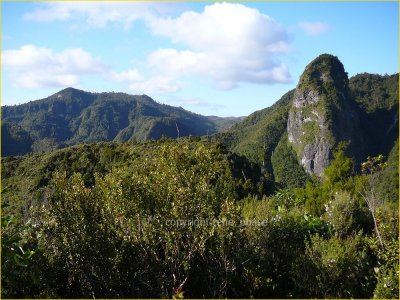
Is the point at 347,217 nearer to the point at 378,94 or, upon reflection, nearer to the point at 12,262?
the point at 12,262

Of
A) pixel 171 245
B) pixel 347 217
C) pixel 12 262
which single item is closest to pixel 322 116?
pixel 347 217

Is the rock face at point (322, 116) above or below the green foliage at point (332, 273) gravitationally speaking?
above

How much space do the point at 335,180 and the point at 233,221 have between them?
16.7m

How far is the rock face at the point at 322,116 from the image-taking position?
145m

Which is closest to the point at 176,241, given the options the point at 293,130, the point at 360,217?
the point at 360,217

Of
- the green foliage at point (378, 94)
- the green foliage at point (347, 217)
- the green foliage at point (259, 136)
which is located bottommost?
the green foliage at point (347, 217)

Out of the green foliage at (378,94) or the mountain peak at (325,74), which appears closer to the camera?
the mountain peak at (325,74)

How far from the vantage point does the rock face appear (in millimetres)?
144625

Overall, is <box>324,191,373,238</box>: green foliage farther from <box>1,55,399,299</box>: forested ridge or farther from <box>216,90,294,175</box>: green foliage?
<box>216,90,294,175</box>: green foliage

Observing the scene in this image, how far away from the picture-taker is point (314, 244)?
707 cm

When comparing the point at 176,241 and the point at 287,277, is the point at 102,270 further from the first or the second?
the point at 287,277

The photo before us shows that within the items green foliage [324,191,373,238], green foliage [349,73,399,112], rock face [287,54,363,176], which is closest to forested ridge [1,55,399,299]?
green foliage [324,191,373,238]

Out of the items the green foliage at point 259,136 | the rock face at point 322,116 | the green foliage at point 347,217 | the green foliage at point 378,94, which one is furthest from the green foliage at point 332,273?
the green foliage at point 378,94

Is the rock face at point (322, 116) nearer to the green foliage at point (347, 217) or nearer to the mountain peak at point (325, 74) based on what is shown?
the mountain peak at point (325, 74)
